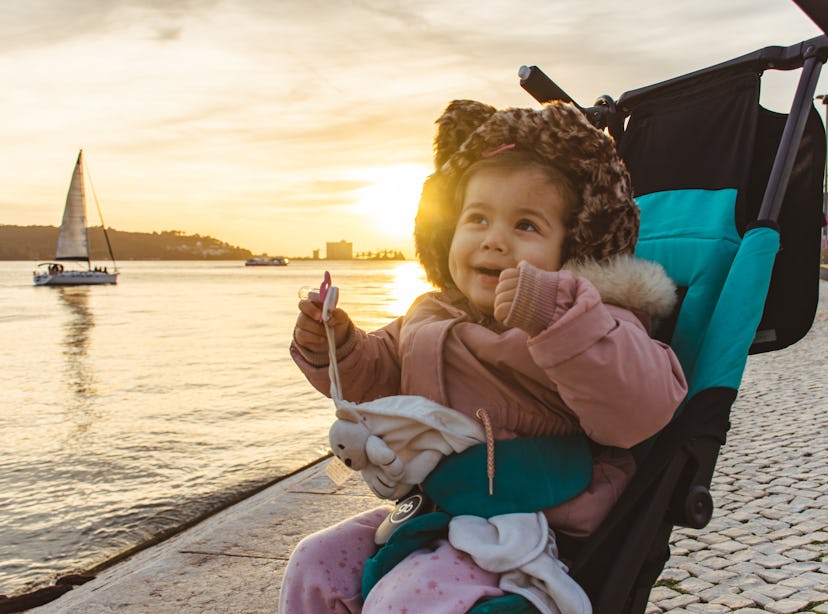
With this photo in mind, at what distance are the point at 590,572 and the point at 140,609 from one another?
5.85ft

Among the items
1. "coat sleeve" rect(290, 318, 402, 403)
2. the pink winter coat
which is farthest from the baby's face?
"coat sleeve" rect(290, 318, 402, 403)

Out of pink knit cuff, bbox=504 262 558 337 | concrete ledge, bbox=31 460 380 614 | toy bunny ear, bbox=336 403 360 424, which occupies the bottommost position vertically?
concrete ledge, bbox=31 460 380 614

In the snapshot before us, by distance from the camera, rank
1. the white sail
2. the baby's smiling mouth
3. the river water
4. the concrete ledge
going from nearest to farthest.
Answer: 1. the baby's smiling mouth
2. the concrete ledge
3. the river water
4. the white sail

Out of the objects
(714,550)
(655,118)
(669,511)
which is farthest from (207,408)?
(669,511)

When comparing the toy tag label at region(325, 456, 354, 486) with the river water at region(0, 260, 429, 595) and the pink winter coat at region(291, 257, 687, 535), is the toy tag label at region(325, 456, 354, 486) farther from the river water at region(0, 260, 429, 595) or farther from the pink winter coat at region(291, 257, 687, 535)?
the river water at region(0, 260, 429, 595)

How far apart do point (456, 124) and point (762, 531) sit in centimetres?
254

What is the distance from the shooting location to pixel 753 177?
2279 mm

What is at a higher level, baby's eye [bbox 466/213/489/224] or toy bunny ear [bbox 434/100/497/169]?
toy bunny ear [bbox 434/100/497/169]

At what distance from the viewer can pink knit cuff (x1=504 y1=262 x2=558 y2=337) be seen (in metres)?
1.47

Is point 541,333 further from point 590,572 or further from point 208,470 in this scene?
point 208,470

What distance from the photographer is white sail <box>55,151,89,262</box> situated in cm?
5003

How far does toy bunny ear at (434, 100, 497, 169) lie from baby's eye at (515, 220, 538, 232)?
335 millimetres

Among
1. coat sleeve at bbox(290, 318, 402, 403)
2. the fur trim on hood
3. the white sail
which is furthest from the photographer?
the white sail

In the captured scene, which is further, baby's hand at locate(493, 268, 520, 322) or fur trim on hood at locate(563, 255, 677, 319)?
fur trim on hood at locate(563, 255, 677, 319)
